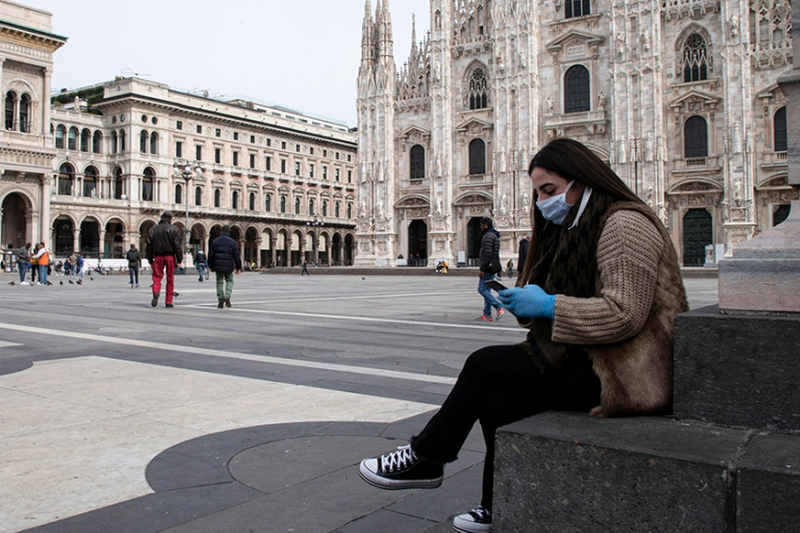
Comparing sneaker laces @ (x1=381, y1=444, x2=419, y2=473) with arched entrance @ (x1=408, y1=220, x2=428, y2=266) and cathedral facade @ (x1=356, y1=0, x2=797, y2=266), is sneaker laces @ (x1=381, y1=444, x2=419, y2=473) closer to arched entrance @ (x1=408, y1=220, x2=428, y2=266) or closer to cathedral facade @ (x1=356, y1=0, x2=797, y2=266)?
cathedral facade @ (x1=356, y1=0, x2=797, y2=266)

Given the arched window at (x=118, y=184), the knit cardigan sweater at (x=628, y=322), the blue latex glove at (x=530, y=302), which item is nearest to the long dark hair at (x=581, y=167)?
the knit cardigan sweater at (x=628, y=322)

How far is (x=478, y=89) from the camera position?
40156 mm

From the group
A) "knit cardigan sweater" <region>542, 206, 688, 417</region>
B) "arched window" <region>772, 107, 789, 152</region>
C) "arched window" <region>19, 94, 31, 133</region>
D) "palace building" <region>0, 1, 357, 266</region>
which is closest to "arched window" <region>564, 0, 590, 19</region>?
"arched window" <region>772, 107, 789, 152</region>

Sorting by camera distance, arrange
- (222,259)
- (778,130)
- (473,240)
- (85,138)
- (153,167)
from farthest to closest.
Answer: (153,167), (85,138), (473,240), (778,130), (222,259)

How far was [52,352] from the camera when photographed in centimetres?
639

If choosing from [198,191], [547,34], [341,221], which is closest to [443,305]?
[547,34]

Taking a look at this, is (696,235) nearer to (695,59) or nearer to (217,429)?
(695,59)

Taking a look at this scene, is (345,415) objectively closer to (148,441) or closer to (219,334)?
(148,441)

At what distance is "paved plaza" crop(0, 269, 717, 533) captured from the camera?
2.51m

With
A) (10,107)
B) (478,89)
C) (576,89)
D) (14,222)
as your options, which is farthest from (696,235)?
(14,222)

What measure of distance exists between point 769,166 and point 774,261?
34687 millimetres

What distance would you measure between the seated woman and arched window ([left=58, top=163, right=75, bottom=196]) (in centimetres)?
5830

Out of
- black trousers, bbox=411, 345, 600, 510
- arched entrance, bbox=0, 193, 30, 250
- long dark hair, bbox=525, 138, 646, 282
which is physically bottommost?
black trousers, bbox=411, 345, 600, 510

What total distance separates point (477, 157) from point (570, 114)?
19.8 feet
